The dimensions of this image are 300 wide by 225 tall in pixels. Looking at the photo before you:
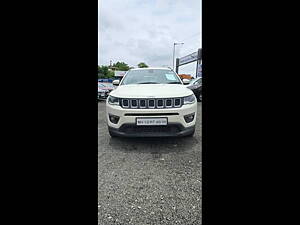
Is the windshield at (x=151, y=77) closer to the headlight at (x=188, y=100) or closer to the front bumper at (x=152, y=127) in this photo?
the headlight at (x=188, y=100)

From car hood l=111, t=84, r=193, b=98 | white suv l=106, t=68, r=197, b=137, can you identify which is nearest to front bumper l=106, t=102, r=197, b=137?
white suv l=106, t=68, r=197, b=137

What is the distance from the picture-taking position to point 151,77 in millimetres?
3305

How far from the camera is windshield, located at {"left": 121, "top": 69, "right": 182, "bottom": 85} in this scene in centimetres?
317

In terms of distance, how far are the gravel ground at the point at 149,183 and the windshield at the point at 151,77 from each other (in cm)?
113

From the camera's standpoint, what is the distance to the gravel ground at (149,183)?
127cm

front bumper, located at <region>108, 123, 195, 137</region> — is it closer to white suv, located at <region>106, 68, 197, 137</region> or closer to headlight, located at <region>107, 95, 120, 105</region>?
white suv, located at <region>106, 68, 197, 137</region>

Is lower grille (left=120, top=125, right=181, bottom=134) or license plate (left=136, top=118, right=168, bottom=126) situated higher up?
license plate (left=136, top=118, right=168, bottom=126)

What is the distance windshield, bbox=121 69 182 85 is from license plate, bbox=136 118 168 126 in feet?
3.33
